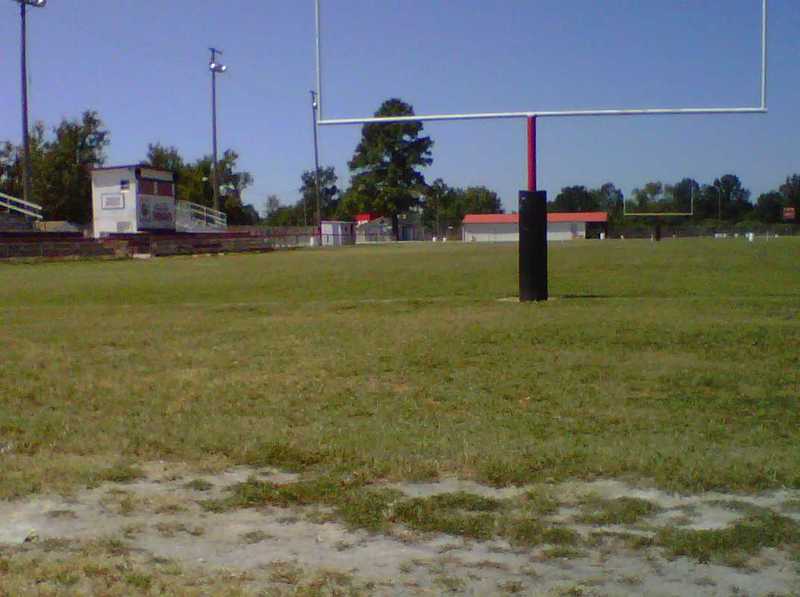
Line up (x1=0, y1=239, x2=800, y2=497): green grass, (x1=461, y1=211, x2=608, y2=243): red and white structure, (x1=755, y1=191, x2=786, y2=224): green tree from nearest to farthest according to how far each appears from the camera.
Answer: (x1=0, y1=239, x2=800, y2=497): green grass → (x1=461, y1=211, x2=608, y2=243): red and white structure → (x1=755, y1=191, x2=786, y2=224): green tree

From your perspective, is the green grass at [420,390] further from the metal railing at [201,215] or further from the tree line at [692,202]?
the metal railing at [201,215]

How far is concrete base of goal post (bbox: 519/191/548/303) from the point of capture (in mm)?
16531

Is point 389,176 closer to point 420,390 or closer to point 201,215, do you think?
point 201,215

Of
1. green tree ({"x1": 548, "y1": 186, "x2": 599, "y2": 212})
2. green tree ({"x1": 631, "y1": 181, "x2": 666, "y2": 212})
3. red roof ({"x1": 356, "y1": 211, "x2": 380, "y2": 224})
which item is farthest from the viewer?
red roof ({"x1": 356, "y1": 211, "x2": 380, "y2": 224})

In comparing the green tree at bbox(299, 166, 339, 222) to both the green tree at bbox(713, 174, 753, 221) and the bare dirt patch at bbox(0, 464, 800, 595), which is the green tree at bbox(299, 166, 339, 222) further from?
the bare dirt patch at bbox(0, 464, 800, 595)

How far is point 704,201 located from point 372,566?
84.0 metres

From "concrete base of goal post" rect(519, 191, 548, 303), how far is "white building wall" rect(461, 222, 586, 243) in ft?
207

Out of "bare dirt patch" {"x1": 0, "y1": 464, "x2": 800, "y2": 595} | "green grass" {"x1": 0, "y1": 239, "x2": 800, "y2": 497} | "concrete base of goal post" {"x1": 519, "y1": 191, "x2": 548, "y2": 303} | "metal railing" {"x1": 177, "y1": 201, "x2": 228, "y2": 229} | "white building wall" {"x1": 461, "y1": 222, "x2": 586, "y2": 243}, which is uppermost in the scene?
"metal railing" {"x1": 177, "y1": 201, "x2": 228, "y2": 229}

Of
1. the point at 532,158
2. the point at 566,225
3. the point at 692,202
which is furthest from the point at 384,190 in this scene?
the point at 532,158

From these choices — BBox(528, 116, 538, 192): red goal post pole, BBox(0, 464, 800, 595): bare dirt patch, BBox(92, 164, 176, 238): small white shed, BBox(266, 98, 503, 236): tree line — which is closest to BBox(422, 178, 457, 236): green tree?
BBox(266, 98, 503, 236): tree line

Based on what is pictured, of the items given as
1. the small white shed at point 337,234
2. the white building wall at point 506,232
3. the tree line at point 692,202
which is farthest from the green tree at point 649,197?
the small white shed at point 337,234

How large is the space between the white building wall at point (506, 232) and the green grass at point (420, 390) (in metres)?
63.9

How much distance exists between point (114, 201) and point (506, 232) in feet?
139

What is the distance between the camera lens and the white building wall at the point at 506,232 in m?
80.9
